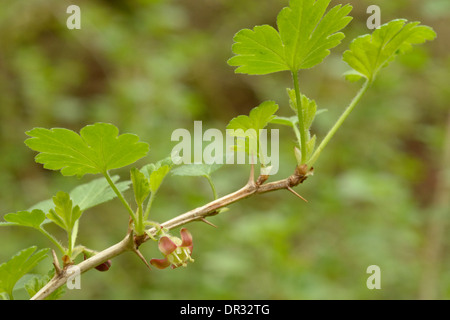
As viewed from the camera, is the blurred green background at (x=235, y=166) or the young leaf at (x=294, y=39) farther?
the blurred green background at (x=235, y=166)

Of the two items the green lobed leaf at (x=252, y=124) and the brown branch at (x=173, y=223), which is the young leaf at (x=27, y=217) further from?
the green lobed leaf at (x=252, y=124)

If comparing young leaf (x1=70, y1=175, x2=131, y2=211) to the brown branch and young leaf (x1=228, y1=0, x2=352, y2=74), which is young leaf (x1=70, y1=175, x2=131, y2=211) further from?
Answer: young leaf (x1=228, y1=0, x2=352, y2=74)

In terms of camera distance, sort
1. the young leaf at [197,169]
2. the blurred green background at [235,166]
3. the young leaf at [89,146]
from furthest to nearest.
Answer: the blurred green background at [235,166], the young leaf at [197,169], the young leaf at [89,146]

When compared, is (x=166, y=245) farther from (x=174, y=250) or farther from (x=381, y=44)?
(x=381, y=44)

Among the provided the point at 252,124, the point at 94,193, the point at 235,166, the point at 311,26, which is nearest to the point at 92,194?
the point at 94,193

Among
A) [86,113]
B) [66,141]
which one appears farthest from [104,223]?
[66,141]

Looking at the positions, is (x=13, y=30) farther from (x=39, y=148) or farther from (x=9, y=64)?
(x=39, y=148)

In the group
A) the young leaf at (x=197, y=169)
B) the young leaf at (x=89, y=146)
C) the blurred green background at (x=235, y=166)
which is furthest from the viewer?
the blurred green background at (x=235, y=166)

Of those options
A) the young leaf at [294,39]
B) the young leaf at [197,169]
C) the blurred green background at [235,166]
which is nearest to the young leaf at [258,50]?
the young leaf at [294,39]
